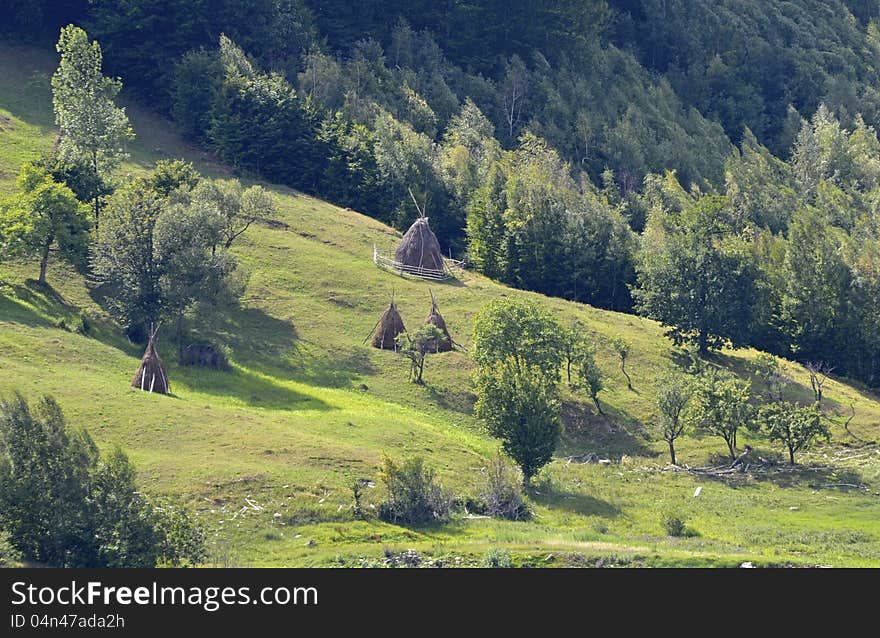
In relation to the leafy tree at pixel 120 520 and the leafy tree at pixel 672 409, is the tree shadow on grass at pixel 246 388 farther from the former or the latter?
the leafy tree at pixel 120 520

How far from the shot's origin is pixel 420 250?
341 feet

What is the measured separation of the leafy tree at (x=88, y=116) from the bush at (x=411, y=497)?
40726mm

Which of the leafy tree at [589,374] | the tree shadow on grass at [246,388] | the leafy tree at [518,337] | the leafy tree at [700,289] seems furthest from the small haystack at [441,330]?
the leafy tree at [700,289]

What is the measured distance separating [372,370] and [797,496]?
27706mm

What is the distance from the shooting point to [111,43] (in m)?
128

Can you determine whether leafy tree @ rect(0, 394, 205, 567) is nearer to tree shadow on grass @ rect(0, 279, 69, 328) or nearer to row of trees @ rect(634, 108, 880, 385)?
tree shadow on grass @ rect(0, 279, 69, 328)

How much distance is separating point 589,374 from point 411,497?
78.4 ft

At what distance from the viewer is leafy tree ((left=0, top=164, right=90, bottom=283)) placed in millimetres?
86438

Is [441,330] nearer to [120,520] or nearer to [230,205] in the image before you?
[230,205]

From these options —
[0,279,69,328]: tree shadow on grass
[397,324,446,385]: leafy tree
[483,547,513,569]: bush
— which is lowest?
[483,547,513,569]: bush

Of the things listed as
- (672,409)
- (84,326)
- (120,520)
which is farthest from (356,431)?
(120,520)

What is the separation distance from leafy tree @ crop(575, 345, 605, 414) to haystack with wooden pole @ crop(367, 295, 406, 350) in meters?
12.3

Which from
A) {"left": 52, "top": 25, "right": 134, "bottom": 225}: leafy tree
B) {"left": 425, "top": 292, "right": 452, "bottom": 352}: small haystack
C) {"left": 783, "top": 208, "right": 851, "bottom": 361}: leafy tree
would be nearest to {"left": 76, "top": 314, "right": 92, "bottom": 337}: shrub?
{"left": 52, "top": 25, "right": 134, "bottom": 225}: leafy tree

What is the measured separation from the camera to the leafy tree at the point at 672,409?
262 feet
